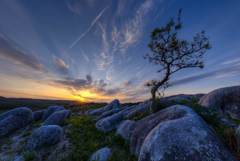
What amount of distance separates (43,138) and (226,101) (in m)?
24.6

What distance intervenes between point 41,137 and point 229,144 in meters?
11.4

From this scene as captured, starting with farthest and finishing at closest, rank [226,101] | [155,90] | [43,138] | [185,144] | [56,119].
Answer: [226,101] → [56,119] → [155,90] → [43,138] → [185,144]

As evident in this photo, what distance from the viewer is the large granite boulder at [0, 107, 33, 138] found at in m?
10.3

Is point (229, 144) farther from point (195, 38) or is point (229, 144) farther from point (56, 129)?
point (56, 129)

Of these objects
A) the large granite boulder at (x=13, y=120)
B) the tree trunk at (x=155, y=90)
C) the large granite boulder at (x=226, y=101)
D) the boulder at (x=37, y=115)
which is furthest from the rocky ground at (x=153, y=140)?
the large granite boulder at (x=226, y=101)

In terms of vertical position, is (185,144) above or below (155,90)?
below

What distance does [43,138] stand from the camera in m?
7.00

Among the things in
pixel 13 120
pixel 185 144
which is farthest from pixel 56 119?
pixel 185 144

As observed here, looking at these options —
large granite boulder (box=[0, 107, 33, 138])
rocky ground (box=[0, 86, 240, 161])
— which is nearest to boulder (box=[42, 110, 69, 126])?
rocky ground (box=[0, 86, 240, 161])

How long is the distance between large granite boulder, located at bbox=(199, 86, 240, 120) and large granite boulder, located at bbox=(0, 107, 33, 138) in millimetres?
29157

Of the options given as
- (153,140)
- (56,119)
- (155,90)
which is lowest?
(56,119)

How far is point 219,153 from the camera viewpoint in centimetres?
298

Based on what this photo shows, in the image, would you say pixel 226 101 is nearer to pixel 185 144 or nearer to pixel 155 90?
pixel 155 90

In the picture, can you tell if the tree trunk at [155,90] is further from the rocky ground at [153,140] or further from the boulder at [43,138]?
the boulder at [43,138]
